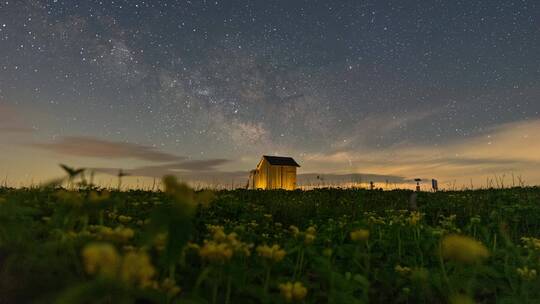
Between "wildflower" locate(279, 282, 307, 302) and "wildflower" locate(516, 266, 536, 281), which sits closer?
"wildflower" locate(279, 282, 307, 302)

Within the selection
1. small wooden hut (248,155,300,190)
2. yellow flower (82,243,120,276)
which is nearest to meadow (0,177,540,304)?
yellow flower (82,243,120,276)

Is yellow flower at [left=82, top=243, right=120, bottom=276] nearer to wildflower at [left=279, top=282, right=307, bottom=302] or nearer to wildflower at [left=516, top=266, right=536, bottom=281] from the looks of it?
wildflower at [left=279, top=282, right=307, bottom=302]

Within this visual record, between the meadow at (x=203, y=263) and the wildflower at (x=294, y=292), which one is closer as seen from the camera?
the meadow at (x=203, y=263)

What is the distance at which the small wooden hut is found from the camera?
36812 mm

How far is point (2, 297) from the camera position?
9.54ft

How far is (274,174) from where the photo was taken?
36.9m

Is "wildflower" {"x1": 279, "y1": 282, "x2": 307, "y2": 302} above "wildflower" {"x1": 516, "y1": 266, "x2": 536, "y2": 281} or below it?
above

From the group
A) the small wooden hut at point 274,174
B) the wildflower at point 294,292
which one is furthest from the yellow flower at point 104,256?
the small wooden hut at point 274,174

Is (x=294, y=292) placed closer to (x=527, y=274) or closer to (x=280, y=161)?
(x=527, y=274)

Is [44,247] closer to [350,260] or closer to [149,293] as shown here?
[149,293]

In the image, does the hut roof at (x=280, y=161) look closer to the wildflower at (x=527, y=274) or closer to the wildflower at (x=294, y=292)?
the wildflower at (x=527, y=274)

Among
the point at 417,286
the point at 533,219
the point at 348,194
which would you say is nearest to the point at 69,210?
the point at 417,286

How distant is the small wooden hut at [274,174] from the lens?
1449 inches

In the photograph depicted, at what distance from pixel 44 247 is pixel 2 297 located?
4.15 feet
